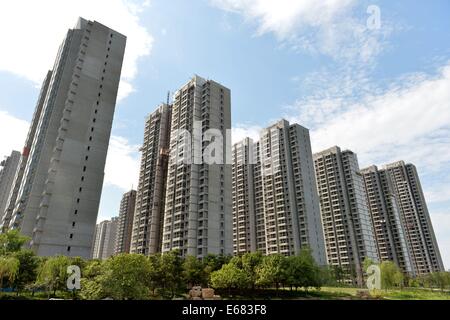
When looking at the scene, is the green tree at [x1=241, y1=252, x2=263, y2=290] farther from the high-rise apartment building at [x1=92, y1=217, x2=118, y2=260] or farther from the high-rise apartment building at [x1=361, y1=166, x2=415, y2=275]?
the high-rise apartment building at [x1=92, y1=217, x2=118, y2=260]

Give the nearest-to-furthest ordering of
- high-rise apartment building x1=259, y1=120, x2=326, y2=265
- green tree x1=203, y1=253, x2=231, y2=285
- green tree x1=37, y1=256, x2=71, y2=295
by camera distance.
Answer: green tree x1=37, y1=256, x2=71, y2=295
green tree x1=203, y1=253, x2=231, y2=285
high-rise apartment building x1=259, y1=120, x2=326, y2=265

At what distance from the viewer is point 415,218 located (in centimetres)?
11650

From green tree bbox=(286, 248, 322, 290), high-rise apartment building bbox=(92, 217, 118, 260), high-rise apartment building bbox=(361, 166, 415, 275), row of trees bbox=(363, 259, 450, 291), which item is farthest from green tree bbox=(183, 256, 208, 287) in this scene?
high-rise apartment building bbox=(92, 217, 118, 260)

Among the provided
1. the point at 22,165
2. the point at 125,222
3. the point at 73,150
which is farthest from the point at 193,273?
the point at 125,222

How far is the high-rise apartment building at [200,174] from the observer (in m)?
61.5

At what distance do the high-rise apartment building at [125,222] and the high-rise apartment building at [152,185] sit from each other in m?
36.1

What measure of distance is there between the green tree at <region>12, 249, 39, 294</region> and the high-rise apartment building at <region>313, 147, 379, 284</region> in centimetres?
8143

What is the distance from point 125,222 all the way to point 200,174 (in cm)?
6552

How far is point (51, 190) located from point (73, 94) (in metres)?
20.7

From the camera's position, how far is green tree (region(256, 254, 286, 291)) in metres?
43.2

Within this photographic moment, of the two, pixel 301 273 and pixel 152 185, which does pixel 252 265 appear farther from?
pixel 152 185

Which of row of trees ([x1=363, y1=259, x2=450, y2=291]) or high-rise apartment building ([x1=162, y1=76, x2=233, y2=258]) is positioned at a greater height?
high-rise apartment building ([x1=162, y1=76, x2=233, y2=258])
